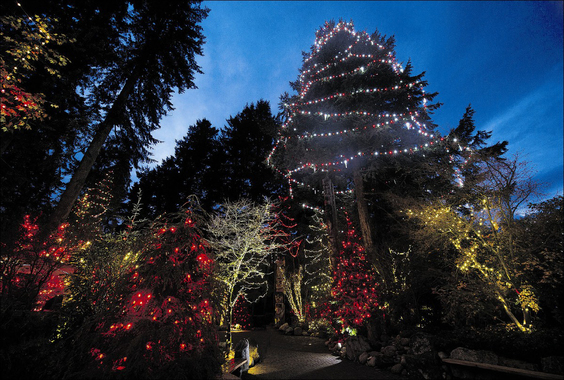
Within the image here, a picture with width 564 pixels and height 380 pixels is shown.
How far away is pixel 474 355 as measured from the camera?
475cm

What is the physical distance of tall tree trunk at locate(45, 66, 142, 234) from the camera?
725 cm

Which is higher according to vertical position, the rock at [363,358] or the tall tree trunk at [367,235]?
the tall tree trunk at [367,235]

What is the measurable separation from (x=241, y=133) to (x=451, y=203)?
16.9 metres

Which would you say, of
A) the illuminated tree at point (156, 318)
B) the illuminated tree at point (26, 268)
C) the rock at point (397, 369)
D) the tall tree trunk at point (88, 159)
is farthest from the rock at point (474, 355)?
the tall tree trunk at point (88, 159)

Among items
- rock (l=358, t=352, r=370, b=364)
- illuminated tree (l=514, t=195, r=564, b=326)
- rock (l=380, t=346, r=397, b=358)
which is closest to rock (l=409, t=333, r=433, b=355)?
rock (l=380, t=346, r=397, b=358)

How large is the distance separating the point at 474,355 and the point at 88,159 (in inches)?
485

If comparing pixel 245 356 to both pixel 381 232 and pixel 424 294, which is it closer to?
pixel 424 294

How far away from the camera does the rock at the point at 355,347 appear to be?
6.84 m

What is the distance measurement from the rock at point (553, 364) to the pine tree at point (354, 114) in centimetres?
497

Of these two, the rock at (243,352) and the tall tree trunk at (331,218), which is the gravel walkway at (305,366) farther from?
the tall tree trunk at (331,218)

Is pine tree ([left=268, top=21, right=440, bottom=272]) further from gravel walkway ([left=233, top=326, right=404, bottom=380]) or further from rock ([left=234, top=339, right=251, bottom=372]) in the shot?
rock ([left=234, top=339, right=251, bottom=372])

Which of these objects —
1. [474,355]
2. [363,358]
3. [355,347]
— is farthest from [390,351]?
[474,355]

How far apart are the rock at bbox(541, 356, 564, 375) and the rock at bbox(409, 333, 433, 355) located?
1.94 meters

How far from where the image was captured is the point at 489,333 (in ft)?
16.9
